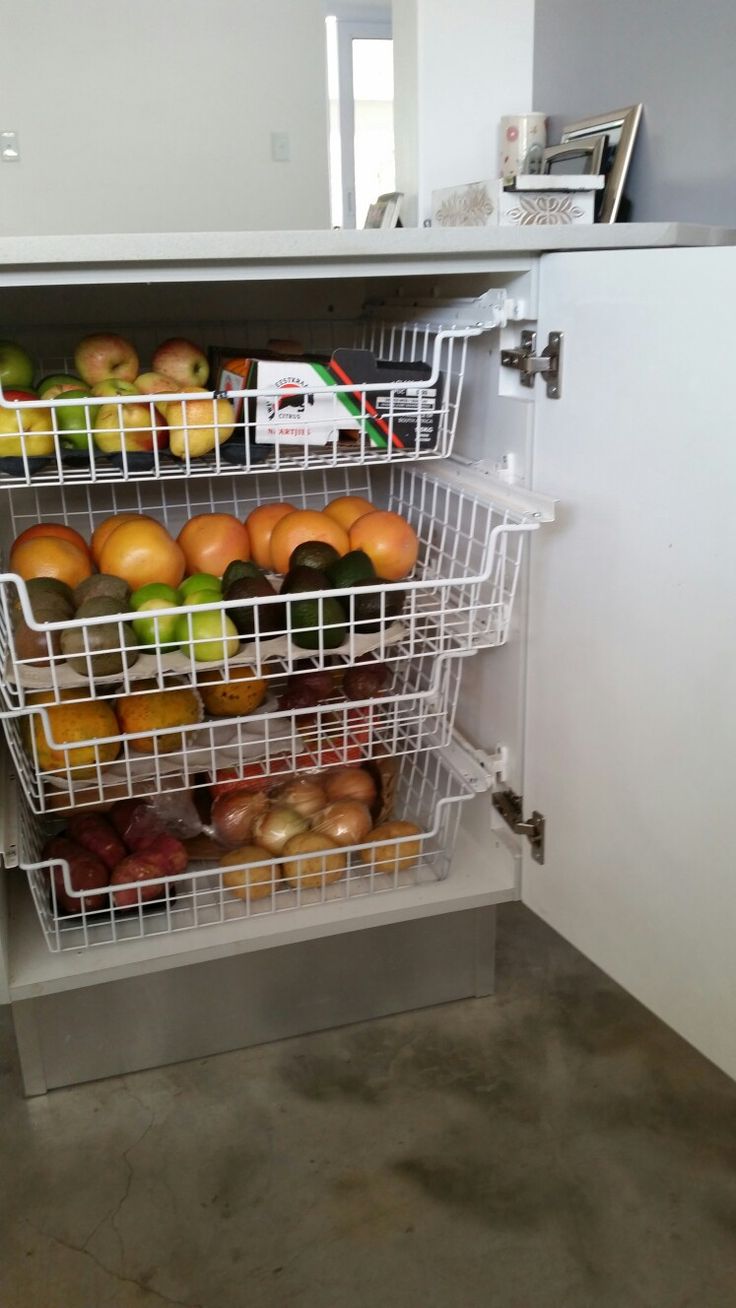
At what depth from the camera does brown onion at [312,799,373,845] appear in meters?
1.25

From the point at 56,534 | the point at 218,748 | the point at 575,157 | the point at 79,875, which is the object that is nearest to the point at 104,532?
the point at 56,534

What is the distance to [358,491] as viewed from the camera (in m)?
1.52

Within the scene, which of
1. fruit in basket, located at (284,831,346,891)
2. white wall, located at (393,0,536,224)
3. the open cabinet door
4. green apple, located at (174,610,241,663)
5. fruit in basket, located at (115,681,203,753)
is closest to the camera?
the open cabinet door

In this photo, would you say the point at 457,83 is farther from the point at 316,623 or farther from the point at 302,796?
the point at 302,796

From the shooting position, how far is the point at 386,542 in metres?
1.15

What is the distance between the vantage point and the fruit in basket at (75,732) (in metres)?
1.06

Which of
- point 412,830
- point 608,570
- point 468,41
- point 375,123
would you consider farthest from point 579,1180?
point 375,123

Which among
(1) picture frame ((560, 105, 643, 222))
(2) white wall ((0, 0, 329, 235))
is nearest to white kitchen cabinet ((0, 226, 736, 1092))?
(1) picture frame ((560, 105, 643, 222))

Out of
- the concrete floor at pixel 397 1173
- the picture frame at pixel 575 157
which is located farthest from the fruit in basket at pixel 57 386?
the concrete floor at pixel 397 1173

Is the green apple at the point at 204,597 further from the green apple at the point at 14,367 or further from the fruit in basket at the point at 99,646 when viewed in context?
the green apple at the point at 14,367

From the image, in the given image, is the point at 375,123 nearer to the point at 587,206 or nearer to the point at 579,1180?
the point at 587,206

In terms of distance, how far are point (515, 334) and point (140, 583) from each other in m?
0.47

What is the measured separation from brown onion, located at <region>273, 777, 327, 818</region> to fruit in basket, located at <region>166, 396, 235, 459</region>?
44 centimetres

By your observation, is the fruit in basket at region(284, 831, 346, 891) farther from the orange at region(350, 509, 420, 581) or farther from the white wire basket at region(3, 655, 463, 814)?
the orange at region(350, 509, 420, 581)
